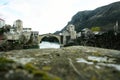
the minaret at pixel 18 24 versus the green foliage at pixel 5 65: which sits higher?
the minaret at pixel 18 24

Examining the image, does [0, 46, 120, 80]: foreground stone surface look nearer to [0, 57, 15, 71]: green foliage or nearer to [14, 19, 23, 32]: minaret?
[0, 57, 15, 71]: green foliage

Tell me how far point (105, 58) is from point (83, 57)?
79cm

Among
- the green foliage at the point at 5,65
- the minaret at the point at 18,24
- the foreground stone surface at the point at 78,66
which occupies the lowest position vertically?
the foreground stone surface at the point at 78,66

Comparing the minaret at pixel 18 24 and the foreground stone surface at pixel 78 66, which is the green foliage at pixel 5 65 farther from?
the minaret at pixel 18 24

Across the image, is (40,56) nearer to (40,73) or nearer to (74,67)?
(74,67)

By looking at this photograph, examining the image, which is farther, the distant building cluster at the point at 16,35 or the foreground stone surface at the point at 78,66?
Result: the distant building cluster at the point at 16,35

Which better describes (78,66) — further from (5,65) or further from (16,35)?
(16,35)

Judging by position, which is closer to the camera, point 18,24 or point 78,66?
point 78,66

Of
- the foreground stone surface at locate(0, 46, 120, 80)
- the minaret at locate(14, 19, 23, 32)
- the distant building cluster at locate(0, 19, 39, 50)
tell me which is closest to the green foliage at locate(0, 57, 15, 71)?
the foreground stone surface at locate(0, 46, 120, 80)

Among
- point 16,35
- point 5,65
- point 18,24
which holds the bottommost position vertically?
point 5,65

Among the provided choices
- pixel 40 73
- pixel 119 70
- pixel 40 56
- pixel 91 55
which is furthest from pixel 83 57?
pixel 40 73

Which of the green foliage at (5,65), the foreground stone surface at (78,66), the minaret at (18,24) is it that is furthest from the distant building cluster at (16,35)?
the green foliage at (5,65)

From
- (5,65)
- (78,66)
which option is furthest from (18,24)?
(5,65)

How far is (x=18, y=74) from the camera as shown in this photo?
18.3 feet
